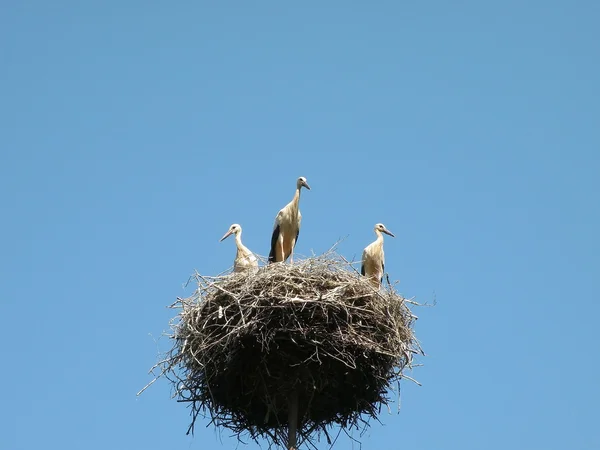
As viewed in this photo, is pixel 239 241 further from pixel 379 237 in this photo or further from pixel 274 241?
pixel 379 237

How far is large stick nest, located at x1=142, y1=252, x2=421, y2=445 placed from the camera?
12.8 meters

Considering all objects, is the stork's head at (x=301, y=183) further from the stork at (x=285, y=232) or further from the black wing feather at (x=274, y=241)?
the black wing feather at (x=274, y=241)

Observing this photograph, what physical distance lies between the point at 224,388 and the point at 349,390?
4.44ft

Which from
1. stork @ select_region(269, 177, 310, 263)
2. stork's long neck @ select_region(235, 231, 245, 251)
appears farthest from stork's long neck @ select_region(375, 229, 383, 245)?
stork's long neck @ select_region(235, 231, 245, 251)

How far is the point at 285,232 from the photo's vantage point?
16141 millimetres

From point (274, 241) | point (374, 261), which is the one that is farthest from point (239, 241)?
point (374, 261)

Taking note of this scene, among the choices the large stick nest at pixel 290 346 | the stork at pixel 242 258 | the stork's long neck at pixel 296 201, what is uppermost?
the stork's long neck at pixel 296 201

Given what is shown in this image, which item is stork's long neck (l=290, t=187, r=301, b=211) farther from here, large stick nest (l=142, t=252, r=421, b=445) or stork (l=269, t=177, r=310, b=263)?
large stick nest (l=142, t=252, r=421, b=445)

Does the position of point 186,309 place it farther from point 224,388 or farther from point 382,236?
point 382,236

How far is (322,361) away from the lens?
42.9ft

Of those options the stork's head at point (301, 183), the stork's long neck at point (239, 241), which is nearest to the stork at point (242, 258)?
the stork's long neck at point (239, 241)

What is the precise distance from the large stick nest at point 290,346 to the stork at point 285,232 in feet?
8.44

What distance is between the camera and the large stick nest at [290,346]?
1284 cm

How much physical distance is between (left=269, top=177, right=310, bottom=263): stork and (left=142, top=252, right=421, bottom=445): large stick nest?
257 cm
